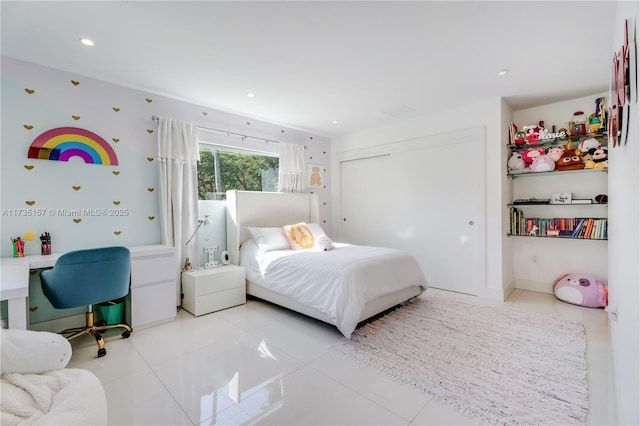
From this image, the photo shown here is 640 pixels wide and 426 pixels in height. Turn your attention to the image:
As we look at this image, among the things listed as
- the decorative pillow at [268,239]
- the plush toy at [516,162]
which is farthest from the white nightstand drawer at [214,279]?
the plush toy at [516,162]

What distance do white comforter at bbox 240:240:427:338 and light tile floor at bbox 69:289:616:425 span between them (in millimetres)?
303

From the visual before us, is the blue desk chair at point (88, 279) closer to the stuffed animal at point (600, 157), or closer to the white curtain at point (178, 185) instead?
the white curtain at point (178, 185)

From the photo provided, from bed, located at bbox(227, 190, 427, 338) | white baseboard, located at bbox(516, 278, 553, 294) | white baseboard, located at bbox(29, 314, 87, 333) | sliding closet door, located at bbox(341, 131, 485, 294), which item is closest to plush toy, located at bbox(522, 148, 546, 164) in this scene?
sliding closet door, located at bbox(341, 131, 485, 294)

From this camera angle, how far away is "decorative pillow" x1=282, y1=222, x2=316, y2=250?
147 inches

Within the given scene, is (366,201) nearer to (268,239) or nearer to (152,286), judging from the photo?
(268,239)

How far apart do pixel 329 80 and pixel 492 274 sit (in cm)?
300

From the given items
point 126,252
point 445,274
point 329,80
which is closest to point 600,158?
point 445,274

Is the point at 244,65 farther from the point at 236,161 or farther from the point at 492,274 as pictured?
the point at 492,274

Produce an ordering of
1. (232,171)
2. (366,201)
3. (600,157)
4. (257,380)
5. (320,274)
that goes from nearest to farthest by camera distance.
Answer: (257,380) < (320,274) < (600,157) < (232,171) < (366,201)

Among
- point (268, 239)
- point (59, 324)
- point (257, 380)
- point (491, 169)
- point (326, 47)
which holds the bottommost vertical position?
point (257, 380)

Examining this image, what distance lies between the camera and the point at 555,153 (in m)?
3.47

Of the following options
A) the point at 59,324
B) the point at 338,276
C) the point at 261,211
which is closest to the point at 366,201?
the point at 261,211

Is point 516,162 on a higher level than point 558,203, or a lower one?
higher

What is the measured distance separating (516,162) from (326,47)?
2.83m
